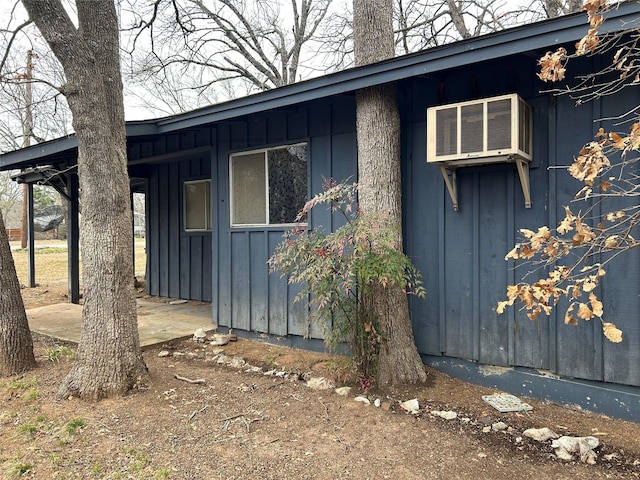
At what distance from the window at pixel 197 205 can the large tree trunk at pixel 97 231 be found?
4125mm

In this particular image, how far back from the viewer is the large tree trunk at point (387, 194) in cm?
371

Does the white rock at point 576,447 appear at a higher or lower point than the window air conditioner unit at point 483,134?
lower

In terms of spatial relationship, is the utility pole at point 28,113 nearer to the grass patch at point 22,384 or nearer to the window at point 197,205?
the grass patch at point 22,384

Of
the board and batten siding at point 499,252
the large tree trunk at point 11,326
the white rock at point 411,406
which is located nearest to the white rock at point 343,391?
the white rock at point 411,406

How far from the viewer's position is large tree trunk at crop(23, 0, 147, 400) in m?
3.47

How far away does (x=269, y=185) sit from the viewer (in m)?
5.21

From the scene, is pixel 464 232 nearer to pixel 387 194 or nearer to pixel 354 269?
pixel 387 194

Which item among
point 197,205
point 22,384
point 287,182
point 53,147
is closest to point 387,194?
point 287,182

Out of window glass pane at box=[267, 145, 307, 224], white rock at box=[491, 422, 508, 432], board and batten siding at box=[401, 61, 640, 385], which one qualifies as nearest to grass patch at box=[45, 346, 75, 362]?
window glass pane at box=[267, 145, 307, 224]

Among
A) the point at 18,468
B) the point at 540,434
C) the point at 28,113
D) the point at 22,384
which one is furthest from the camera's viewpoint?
the point at 28,113

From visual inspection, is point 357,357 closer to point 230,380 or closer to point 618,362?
point 230,380

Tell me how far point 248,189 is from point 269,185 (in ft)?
1.24

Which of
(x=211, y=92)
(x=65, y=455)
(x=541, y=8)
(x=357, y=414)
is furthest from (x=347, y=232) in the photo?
(x=211, y=92)

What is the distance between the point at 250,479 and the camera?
7.95 feet
